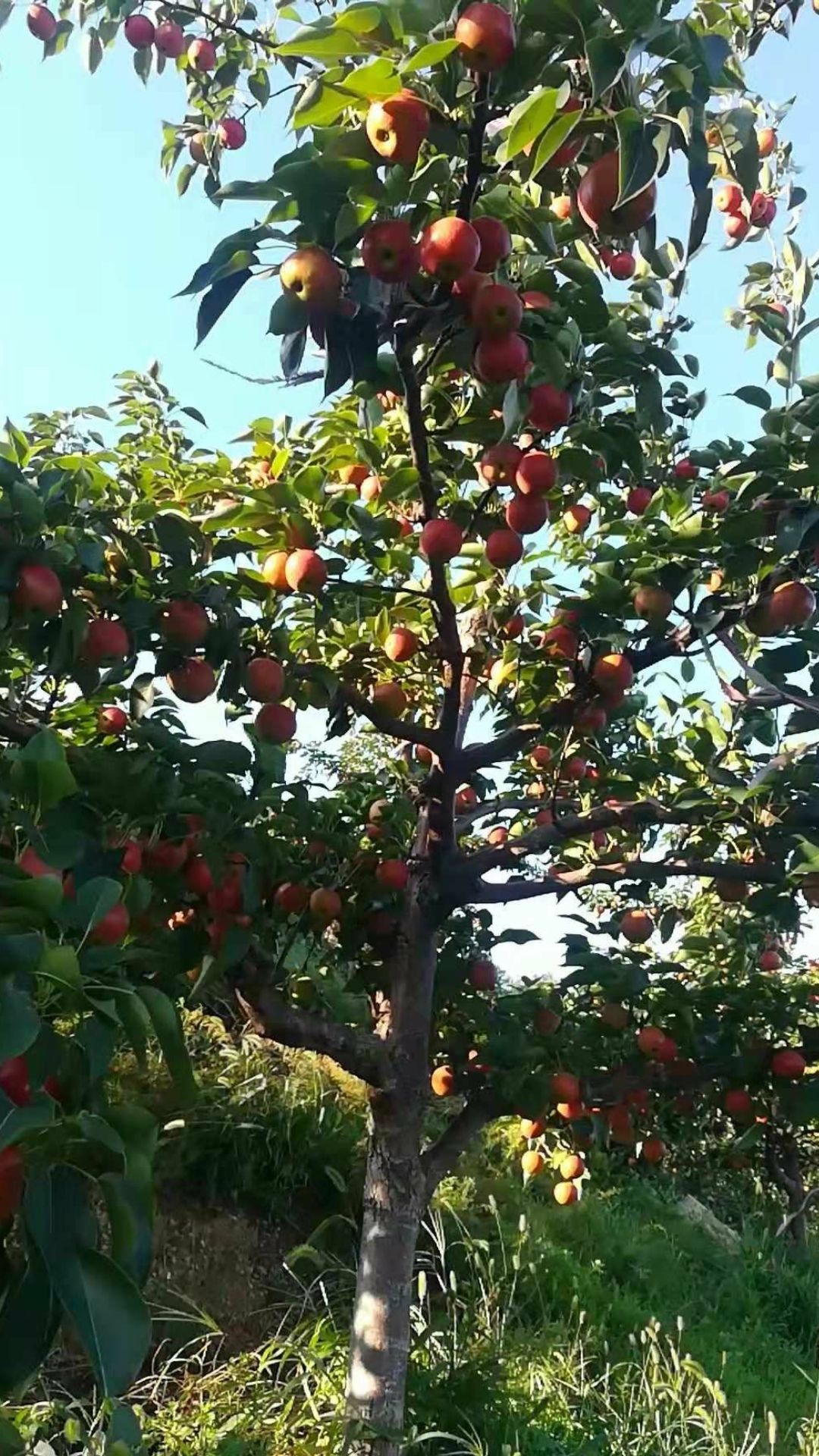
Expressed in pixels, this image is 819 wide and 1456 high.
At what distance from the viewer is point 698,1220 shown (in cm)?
557

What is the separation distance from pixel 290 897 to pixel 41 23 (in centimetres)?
284

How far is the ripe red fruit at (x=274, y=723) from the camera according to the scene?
220 centimetres

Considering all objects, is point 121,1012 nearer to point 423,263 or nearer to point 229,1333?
point 423,263

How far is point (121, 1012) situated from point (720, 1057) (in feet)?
7.11

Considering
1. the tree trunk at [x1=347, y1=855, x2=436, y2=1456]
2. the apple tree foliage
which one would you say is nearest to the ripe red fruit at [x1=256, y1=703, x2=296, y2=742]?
the apple tree foliage

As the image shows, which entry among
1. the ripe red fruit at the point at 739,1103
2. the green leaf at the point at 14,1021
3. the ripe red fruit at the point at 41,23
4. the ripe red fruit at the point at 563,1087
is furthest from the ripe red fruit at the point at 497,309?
the ripe red fruit at the point at 41,23

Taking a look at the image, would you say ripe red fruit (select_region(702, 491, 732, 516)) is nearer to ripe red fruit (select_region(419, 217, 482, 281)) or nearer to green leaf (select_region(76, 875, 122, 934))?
ripe red fruit (select_region(419, 217, 482, 281))

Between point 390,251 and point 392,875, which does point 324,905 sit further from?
point 390,251

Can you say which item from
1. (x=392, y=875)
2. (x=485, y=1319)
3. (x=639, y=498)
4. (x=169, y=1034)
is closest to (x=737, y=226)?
(x=639, y=498)

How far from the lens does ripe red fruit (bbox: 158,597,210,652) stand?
193 centimetres

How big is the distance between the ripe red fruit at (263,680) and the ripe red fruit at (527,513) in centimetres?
52

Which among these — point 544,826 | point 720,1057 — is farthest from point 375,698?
point 720,1057

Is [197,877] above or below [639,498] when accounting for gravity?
below

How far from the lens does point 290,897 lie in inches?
94.4
